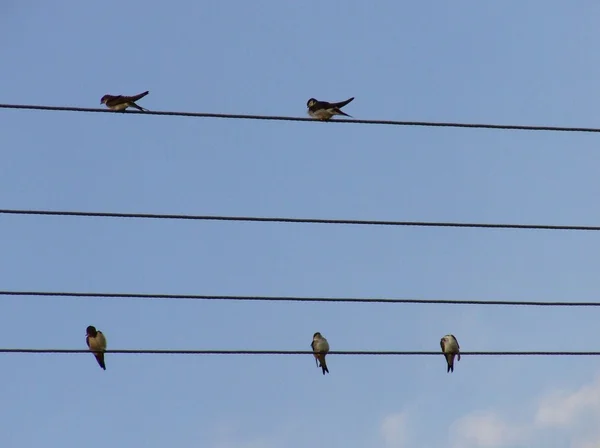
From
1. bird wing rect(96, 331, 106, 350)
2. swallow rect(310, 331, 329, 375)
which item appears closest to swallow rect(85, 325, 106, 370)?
bird wing rect(96, 331, 106, 350)

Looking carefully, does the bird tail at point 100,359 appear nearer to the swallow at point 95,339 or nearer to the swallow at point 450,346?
the swallow at point 95,339

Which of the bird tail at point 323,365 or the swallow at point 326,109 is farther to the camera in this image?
the bird tail at point 323,365

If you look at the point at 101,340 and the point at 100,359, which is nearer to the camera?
the point at 100,359

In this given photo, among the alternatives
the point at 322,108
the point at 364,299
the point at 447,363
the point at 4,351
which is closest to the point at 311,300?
the point at 364,299

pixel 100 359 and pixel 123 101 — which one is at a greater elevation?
pixel 123 101

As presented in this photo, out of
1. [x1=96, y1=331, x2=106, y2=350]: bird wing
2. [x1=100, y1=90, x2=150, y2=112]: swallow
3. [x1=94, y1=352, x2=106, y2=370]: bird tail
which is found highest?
[x1=100, y1=90, x2=150, y2=112]: swallow

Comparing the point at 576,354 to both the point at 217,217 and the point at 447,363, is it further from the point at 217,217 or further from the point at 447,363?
the point at 447,363

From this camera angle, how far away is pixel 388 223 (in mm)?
10820

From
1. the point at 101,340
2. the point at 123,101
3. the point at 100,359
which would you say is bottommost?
the point at 100,359

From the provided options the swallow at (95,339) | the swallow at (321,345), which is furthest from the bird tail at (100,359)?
the swallow at (321,345)

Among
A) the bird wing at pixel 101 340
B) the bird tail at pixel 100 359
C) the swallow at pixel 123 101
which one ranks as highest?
the swallow at pixel 123 101

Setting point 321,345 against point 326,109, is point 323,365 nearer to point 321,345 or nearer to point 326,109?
point 321,345

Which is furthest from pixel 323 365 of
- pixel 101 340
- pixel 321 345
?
pixel 101 340

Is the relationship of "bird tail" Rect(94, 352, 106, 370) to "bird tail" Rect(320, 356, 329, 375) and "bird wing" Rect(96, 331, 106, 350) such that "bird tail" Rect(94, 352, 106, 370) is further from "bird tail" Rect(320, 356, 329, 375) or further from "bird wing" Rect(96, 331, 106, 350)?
"bird tail" Rect(320, 356, 329, 375)
